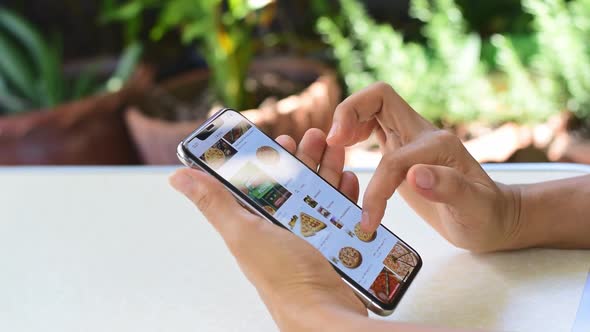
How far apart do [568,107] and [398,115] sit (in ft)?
3.15

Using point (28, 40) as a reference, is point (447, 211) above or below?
above

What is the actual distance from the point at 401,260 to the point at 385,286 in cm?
4

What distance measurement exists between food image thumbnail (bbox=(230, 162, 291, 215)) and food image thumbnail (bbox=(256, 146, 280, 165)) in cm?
1

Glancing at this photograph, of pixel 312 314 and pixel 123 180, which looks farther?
pixel 123 180

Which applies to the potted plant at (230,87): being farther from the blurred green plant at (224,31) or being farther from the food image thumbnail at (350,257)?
the food image thumbnail at (350,257)

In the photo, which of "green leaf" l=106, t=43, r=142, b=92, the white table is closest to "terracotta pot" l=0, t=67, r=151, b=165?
"green leaf" l=106, t=43, r=142, b=92

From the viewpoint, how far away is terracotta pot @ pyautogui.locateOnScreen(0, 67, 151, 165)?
64.1 inches

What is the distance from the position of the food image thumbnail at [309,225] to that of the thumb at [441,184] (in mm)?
90

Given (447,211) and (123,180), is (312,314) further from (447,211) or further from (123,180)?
(123,180)

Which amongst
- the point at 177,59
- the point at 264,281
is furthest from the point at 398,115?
the point at 177,59

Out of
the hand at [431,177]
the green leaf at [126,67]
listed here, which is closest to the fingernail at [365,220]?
the hand at [431,177]

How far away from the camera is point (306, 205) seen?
0.63 m

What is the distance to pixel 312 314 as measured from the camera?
0.52m

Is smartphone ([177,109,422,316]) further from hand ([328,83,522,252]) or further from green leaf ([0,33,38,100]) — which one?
green leaf ([0,33,38,100])
